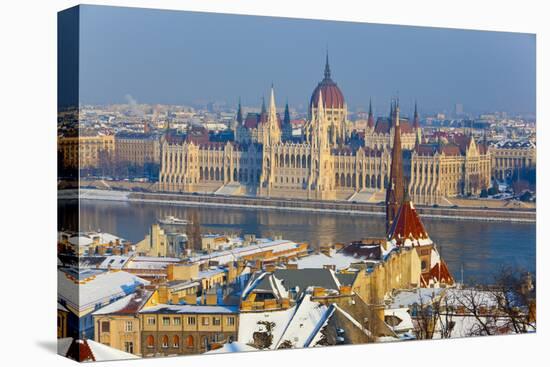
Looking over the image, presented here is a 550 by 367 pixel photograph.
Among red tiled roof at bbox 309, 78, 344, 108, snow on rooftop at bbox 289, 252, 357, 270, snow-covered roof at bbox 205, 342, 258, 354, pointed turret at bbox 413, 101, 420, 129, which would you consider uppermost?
red tiled roof at bbox 309, 78, 344, 108

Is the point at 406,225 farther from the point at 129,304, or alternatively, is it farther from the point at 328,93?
the point at 129,304

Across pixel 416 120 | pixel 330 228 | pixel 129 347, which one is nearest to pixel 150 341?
pixel 129 347

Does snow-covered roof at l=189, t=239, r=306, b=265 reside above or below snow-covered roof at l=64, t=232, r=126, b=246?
below

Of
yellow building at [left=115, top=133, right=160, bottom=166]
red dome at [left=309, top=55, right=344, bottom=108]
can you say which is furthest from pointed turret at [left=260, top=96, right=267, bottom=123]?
yellow building at [left=115, top=133, right=160, bottom=166]

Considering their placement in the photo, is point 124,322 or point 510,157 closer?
point 124,322

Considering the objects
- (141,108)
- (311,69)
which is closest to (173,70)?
(141,108)

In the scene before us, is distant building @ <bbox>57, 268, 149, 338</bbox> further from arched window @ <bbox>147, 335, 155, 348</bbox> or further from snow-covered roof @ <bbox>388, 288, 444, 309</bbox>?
snow-covered roof @ <bbox>388, 288, 444, 309</bbox>

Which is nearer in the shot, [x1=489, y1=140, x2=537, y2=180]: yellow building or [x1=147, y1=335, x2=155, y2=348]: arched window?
[x1=147, y1=335, x2=155, y2=348]: arched window
